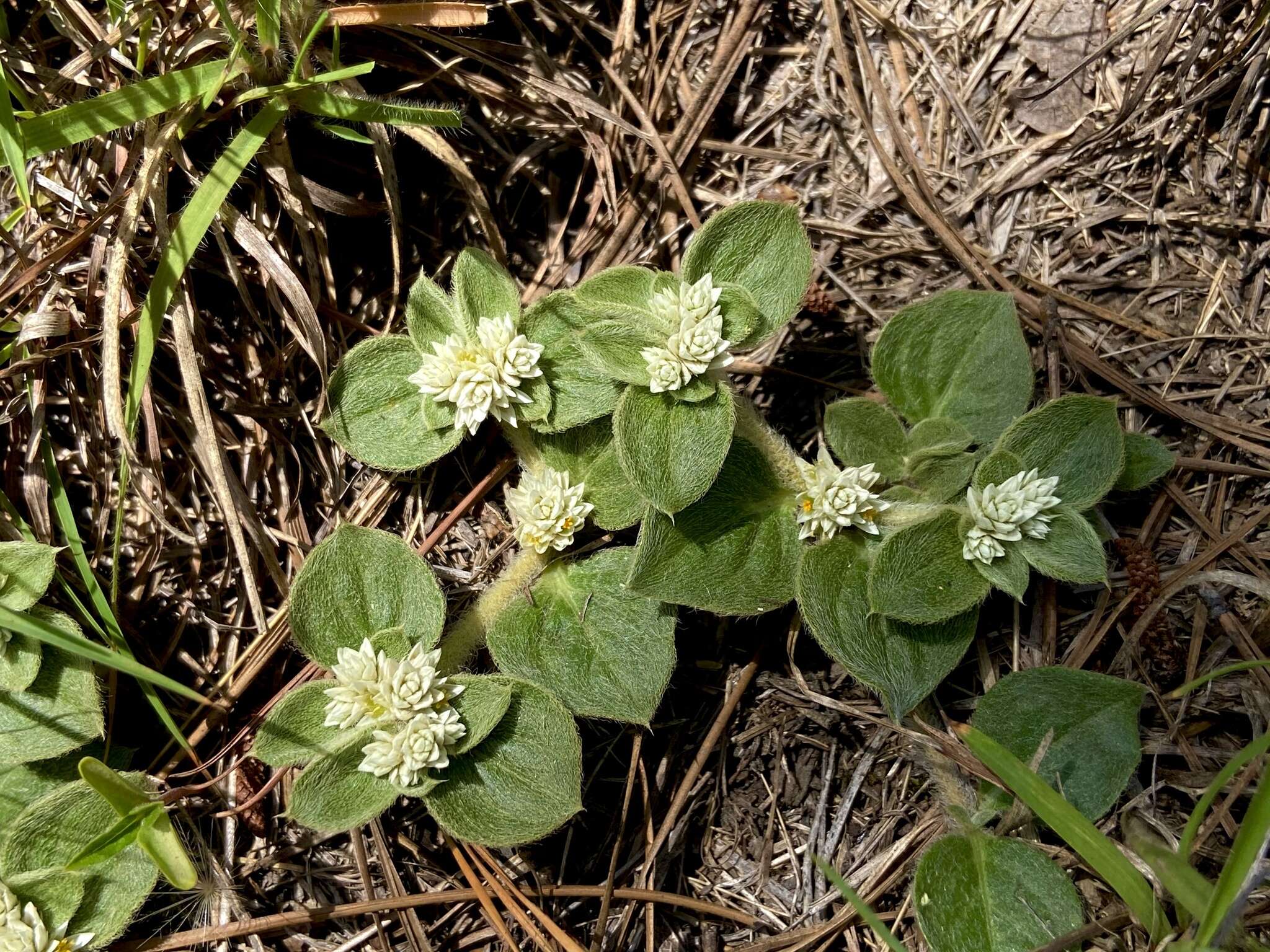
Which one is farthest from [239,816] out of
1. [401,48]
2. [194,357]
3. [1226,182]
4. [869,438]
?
[1226,182]

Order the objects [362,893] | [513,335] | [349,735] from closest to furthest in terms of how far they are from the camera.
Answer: [349,735] < [513,335] < [362,893]

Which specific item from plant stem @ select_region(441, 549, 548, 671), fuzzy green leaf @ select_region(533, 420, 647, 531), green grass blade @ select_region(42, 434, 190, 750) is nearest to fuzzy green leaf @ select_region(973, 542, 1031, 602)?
fuzzy green leaf @ select_region(533, 420, 647, 531)

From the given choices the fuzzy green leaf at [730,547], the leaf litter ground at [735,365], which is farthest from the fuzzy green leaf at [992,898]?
the fuzzy green leaf at [730,547]

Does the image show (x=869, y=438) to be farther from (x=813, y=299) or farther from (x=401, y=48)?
(x=401, y=48)

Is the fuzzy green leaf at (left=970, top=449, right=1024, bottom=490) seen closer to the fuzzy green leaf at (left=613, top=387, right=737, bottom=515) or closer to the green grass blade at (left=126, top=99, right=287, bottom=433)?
the fuzzy green leaf at (left=613, top=387, right=737, bottom=515)

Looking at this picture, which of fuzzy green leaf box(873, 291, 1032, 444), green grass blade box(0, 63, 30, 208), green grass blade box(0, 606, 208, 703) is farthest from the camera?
fuzzy green leaf box(873, 291, 1032, 444)

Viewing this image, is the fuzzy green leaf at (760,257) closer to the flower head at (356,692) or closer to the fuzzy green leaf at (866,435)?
the fuzzy green leaf at (866,435)

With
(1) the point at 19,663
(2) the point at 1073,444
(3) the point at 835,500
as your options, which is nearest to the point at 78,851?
(1) the point at 19,663
